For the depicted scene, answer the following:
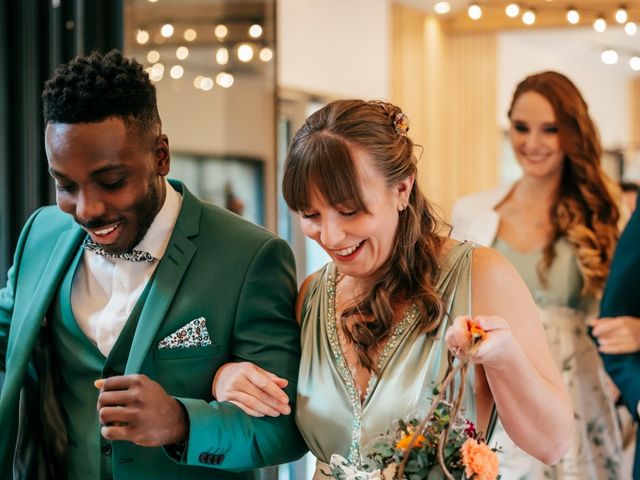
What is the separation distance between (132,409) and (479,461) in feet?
1.92

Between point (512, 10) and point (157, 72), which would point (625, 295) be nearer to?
point (157, 72)

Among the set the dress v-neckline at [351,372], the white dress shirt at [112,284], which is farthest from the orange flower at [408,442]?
A: the white dress shirt at [112,284]

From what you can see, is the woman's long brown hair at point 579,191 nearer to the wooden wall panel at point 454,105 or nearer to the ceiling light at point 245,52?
the ceiling light at point 245,52

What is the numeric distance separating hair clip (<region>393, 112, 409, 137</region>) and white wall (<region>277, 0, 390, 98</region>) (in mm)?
3719

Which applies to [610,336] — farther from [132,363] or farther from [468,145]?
[468,145]

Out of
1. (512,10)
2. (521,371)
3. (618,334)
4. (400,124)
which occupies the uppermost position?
(512,10)

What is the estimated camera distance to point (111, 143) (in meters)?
1.86

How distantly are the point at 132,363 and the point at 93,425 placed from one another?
0.18m

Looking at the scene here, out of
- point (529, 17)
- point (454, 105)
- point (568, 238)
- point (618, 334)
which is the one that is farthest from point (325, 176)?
point (454, 105)

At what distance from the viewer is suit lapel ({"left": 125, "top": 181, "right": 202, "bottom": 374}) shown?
6.36 feet

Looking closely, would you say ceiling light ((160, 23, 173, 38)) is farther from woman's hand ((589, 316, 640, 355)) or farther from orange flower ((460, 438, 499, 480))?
orange flower ((460, 438, 499, 480))

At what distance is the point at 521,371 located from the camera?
5.78 feet

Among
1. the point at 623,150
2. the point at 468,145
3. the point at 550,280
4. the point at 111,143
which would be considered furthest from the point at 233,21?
the point at 623,150

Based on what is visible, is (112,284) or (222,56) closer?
(112,284)
